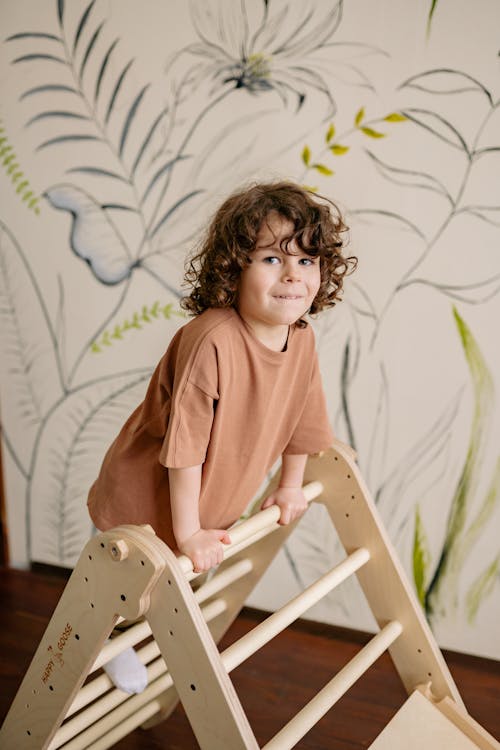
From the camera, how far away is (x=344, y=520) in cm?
130

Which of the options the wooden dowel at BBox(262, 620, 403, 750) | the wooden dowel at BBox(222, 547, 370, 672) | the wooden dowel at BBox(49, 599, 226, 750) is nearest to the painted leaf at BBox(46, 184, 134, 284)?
the wooden dowel at BBox(49, 599, 226, 750)

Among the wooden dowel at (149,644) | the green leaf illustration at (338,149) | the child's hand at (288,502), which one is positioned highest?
the green leaf illustration at (338,149)

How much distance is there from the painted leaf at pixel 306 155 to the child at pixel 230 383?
527 millimetres

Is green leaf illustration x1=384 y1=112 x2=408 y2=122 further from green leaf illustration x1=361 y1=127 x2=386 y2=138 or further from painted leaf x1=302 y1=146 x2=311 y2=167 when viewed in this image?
painted leaf x1=302 y1=146 x2=311 y2=167

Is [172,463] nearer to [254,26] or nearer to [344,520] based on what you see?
[344,520]

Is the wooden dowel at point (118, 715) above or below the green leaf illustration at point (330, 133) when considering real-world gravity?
below

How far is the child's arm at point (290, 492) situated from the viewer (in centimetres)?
124

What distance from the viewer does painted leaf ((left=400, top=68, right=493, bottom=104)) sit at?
4.84 feet

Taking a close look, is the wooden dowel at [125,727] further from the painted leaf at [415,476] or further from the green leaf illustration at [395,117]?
the green leaf illustration at [395,117]

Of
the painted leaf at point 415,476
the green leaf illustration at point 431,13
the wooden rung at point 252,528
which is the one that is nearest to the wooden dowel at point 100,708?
the wooden rung at point 252,528

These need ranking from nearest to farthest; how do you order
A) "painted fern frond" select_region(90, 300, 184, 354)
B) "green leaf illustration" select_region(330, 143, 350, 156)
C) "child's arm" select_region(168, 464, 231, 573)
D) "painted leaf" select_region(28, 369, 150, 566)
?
"child's arm" select_region(168, 464, 231, 573) < "green leaf illustration" select_region(330, 143, 350, 156) < "painted fern frond" select_region(90, 300, 184, 354) < "painted leaf" select_region(28, 369, 150, 566)

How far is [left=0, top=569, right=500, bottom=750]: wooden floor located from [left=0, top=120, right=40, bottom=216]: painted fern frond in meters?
1.12

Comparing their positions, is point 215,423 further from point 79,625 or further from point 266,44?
point 266,44

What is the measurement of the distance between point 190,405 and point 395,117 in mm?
891
